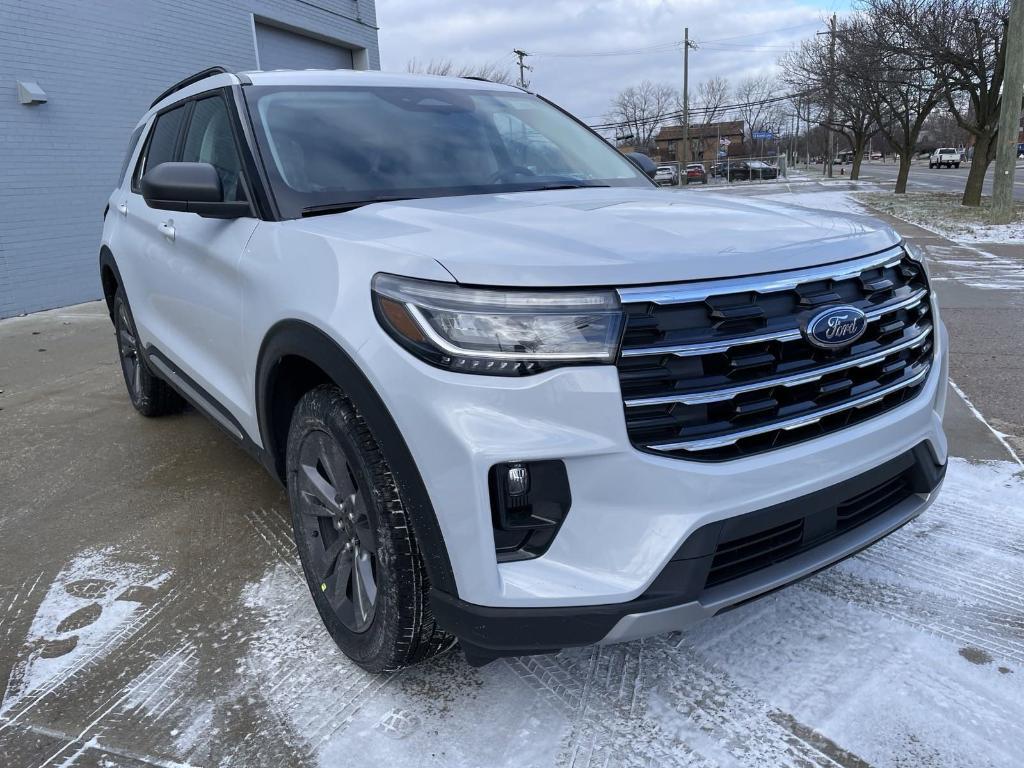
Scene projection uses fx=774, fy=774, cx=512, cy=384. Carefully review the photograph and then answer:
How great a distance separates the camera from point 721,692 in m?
2.12

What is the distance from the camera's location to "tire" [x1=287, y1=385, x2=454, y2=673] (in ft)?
6.24

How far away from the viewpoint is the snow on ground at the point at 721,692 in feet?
6.32

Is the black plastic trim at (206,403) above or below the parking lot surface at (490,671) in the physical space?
above

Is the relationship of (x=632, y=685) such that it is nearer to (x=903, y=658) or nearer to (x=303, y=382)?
(x=903, y=658)

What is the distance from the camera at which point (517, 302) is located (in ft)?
5.54

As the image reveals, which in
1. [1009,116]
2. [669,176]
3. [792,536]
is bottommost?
[669,176]

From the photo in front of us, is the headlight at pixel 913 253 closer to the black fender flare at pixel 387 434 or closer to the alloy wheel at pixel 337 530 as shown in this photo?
the black fender flare at pixel 387 434

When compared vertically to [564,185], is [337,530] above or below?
below

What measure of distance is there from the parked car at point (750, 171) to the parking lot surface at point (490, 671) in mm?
47378

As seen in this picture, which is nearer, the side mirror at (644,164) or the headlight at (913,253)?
the headlight at (913,253)

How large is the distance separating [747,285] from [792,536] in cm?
63

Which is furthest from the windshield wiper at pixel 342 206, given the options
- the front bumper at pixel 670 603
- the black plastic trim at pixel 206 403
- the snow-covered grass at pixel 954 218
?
the snow-covered grass at pixel 954 218

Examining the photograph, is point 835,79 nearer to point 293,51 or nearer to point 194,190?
point 293,51

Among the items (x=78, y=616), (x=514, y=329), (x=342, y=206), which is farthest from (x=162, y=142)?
(x=514, y=329)
